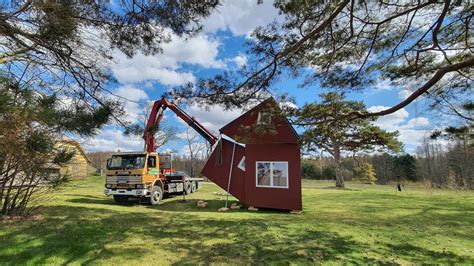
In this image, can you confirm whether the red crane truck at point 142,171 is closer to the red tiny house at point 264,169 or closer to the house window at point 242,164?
the red tiny house at point 264,169

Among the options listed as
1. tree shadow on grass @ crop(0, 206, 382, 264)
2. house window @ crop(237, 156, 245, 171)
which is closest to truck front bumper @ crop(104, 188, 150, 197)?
house window @ crop(237, 156, 245, 171)

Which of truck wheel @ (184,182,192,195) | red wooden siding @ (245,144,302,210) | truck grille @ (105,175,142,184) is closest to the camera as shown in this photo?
red wooden siding @ (245,144,302,210)

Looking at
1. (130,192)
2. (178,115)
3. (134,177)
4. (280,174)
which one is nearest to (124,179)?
(134,177)

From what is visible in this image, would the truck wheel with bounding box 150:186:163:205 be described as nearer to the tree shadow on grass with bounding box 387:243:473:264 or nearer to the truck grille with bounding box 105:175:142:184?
the truck grille with bounding box 105:175:142:184

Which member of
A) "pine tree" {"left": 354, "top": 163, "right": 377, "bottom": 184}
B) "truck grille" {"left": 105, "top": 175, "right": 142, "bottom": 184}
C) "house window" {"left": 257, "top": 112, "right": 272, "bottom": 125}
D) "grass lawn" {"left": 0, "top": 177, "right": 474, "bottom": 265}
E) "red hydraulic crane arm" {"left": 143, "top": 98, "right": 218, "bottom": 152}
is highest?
"red hydraulic crane arm" {"left": 143, "top": 98, "right": 218, "bottom": 152}

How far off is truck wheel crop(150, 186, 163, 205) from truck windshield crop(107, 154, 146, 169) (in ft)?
4.29

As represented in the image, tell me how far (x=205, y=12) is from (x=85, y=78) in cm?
276

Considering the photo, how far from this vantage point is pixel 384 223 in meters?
8.04

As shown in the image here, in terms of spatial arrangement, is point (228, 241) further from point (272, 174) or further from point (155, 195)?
point (155, 195)

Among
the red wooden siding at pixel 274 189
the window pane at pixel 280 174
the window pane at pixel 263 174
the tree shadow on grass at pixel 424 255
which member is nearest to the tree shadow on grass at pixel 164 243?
the tree shadow on grass at pixel 424 255

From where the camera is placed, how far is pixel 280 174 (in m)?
10.9

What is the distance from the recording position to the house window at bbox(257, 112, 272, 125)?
264 inches

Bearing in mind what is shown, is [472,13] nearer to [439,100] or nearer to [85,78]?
[439,100]

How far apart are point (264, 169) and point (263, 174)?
0.62 ft
